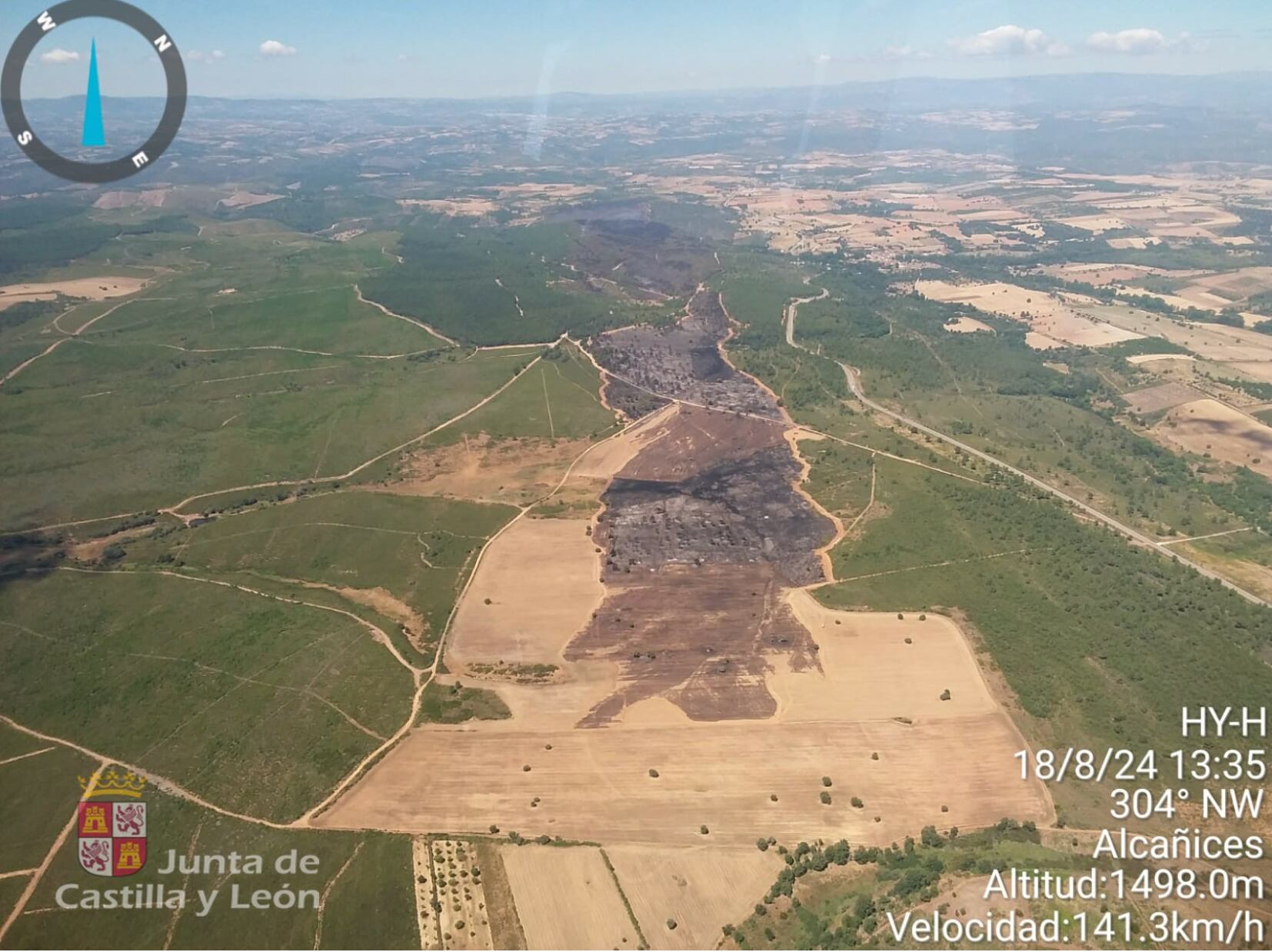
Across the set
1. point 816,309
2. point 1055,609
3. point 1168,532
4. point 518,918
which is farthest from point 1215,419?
point 518,918

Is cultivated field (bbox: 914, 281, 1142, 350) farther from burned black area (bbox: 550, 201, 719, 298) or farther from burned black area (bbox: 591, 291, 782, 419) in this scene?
burned black area (bbox: 591, 291, 782, 419)

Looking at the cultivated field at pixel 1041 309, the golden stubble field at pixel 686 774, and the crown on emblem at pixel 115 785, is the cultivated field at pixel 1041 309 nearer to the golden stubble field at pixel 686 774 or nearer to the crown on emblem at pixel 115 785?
the golden stubble field at pixel 686 774

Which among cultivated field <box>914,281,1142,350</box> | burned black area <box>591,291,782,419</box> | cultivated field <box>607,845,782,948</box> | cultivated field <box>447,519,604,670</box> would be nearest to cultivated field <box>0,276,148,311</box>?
burned black area <box>591,291,782,419</box>

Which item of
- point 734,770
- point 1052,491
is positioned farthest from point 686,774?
point 1052,491

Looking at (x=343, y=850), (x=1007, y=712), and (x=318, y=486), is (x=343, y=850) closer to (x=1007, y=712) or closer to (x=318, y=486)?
(x=1007, y=712)

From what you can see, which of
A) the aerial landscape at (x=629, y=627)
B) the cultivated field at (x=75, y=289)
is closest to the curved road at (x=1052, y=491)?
the aerial landscape at (x=629, y=627)

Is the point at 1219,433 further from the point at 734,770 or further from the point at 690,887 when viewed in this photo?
the point at 690,887
